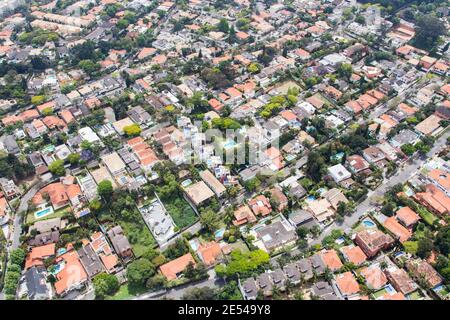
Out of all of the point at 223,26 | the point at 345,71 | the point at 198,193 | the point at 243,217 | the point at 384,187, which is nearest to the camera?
the point at 243,217

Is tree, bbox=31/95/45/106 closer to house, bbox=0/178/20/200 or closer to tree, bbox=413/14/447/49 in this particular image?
house, bbox=0/178/20/200

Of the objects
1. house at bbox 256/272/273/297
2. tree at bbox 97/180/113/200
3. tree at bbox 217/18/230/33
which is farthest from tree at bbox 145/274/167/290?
tree at bbox 217/18/230/33

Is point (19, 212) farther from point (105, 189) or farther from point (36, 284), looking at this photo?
point (36, 284)

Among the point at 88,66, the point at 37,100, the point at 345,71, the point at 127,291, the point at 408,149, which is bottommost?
the point at 127,291

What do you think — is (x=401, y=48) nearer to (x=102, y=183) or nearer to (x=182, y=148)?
(x=182, y=148)

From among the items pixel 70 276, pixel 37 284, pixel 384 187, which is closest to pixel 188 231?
pixel 70 276
